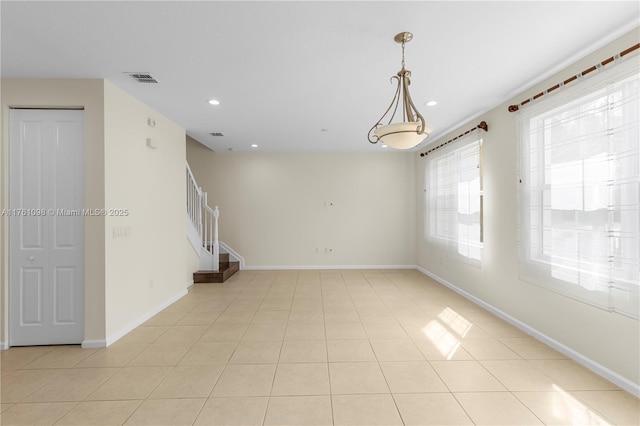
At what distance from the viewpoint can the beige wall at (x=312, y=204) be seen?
23.8ft

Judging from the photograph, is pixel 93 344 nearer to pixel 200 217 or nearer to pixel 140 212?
pixel 140 212

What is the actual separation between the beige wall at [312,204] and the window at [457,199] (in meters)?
1.10

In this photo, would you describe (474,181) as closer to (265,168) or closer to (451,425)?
(451,425)

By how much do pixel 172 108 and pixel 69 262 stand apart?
7.56 ft

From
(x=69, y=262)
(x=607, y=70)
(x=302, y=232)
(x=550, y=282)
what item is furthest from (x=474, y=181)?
(x=69, y=262)

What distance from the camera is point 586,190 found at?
2.66m

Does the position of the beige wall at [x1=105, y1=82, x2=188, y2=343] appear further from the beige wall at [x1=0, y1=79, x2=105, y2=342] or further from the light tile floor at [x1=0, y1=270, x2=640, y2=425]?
the light tile floor at [x1=0, y1=270, x2=640, y2=425]

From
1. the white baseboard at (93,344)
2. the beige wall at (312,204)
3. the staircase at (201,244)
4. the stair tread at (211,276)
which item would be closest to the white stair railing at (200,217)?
the staircase at (201,244)

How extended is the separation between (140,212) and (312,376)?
2995mm

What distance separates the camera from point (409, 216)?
737cm

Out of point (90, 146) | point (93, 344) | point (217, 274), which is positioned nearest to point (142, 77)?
point (90, 146)

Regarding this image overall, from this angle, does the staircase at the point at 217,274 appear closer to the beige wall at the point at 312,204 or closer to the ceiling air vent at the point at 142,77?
the beige wall at the point at 312,204

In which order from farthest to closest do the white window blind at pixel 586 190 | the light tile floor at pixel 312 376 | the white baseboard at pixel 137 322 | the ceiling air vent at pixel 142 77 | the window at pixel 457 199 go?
1. the window at pixel 457 199
2. the white baseboard at pixel 137 322
3. the ceiling air vent at pixel 142 77
4. the white window blind at pixel 586 190
5. the light tile floor at pixel 312 376

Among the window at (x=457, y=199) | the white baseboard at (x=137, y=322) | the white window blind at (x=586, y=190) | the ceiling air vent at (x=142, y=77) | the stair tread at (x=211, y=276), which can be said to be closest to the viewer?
the white window blind at (x=586, y=190)
